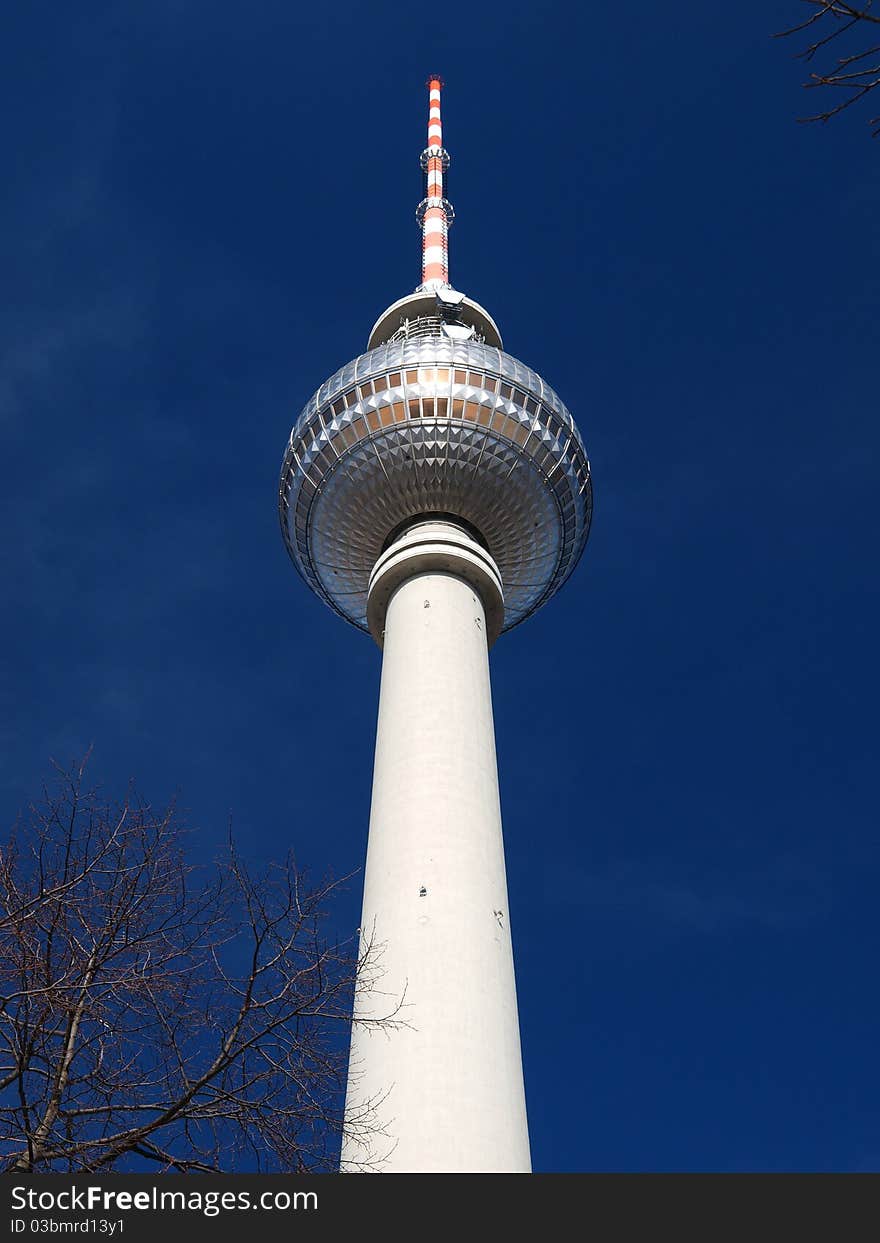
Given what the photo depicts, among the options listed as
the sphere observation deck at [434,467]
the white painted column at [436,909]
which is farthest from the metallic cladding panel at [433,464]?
the white painted column at [436,909]

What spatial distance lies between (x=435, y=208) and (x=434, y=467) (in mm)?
21557

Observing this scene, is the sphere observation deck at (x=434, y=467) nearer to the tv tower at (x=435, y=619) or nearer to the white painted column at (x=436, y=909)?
the tv tower at (x=435, y=619)

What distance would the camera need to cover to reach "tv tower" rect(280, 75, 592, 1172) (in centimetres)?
2445

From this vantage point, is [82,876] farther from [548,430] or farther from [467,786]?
[548,430]

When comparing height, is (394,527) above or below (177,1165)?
above

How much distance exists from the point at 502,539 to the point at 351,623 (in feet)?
22.8

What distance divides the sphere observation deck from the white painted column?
12.2 feet

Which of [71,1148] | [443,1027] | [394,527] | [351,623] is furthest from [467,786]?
[71,1148]

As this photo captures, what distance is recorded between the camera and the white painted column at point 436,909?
23766mm

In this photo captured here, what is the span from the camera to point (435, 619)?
113ft

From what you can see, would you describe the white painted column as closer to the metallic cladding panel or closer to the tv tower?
the tv tower

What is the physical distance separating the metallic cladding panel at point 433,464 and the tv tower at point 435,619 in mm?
73

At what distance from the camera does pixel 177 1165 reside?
12.8 metres

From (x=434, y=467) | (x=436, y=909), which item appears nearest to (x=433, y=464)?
(x=434, y=467)
